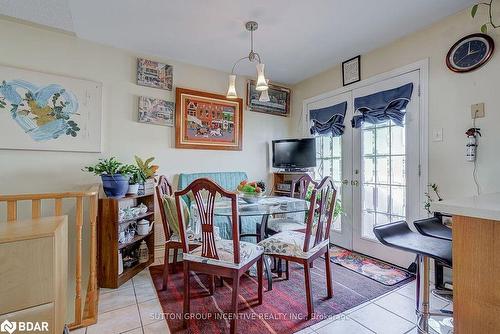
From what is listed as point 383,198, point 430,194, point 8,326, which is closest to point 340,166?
point 383,198

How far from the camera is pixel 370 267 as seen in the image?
2615 mm

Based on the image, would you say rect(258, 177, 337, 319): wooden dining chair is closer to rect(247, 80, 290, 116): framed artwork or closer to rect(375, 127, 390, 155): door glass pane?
rect(375, 127, 390, 155): door glass pane

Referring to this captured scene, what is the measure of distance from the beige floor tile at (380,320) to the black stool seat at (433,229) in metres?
0.67

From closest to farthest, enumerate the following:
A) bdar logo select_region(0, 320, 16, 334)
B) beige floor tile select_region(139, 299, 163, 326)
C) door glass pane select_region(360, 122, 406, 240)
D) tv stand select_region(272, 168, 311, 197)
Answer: bdar logo select_region(0, 320, 16, 334) < beige floor tile select_region(139, 299, 163, 326) < door glass pane select_region(360, 122, 406, 240) < tv stand select_region(272, 168, 311, 197)

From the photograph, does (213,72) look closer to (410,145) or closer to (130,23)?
(130,23)

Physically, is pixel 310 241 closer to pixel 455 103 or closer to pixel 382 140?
pixel 382 140

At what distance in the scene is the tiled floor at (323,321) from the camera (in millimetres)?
1634

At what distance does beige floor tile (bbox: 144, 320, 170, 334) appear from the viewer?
1608 mm

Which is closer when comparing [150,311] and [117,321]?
[117,321]

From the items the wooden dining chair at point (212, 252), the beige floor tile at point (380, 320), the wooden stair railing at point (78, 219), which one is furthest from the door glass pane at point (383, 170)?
the wooden stair railing at point (78, 219)

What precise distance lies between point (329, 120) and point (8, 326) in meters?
3.46

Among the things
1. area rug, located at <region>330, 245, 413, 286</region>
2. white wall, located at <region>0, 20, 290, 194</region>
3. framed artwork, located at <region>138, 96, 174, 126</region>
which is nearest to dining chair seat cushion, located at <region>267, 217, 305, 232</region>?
area rug, located at <region>330, 245, 413, 286</region>

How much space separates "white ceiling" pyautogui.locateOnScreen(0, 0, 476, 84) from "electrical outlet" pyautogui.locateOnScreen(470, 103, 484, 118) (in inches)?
33.6

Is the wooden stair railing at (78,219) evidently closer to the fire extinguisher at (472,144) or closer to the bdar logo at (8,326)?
the bdar logo at (8,326)
